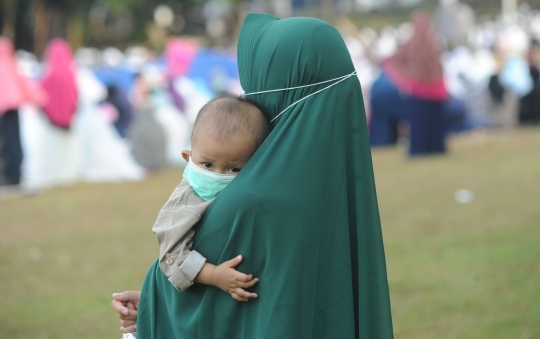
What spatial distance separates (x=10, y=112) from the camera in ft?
36.0

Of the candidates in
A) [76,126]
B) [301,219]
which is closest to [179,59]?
[76,126]

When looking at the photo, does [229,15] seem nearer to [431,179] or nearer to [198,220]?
[431,179]

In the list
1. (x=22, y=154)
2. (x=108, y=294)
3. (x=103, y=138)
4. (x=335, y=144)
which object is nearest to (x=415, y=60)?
(x=103, y=138)

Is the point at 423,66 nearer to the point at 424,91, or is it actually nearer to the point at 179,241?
the point at 424,91

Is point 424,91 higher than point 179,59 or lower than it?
lower

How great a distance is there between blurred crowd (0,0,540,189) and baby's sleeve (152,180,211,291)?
930 centimetres

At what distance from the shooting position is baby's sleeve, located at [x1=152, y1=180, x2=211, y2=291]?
2148 mm

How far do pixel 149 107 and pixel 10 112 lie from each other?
223 centimetres

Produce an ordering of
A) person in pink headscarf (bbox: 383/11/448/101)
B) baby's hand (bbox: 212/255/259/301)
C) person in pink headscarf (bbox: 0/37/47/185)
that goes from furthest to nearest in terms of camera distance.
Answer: person in pink headscarf (bbox: 383/11/448/101), person in pink headscarf (bbox: 0/37/47/185), baby's hand (bbox: 212/255/259/301)

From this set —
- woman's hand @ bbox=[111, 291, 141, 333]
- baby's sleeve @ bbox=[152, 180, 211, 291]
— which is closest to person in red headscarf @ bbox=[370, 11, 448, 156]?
woman's hand @ bbox=[111, 291, 141, 333]

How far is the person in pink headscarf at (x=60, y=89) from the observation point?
39.4 feet

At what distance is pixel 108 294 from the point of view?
6.04 meters

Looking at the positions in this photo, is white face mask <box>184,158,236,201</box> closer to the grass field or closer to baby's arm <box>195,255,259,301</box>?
baby's arm <box>195,255,259,301</box>

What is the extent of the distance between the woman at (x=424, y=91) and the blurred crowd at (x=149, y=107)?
0.6 inches
